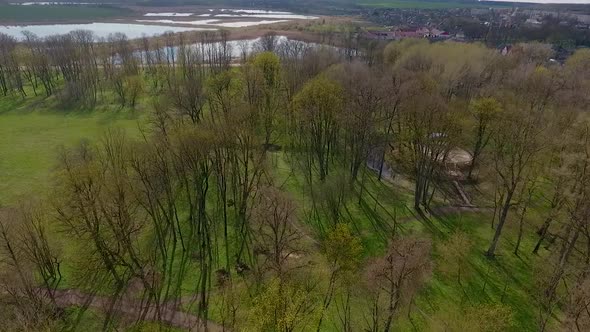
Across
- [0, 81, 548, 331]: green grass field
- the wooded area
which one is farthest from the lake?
the wooded area

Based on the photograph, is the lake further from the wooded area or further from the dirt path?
the dirt path

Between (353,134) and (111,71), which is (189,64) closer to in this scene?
(111,71)

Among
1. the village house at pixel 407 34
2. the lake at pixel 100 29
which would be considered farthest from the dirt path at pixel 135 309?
the lake at pixel 100 29

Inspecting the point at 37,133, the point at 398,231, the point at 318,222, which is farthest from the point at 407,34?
the point at 318,222

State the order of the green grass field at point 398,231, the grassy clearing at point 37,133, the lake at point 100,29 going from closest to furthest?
the green grass field at point 398,231 → the grassy clearing at point 37,133 → the lake at point 100,29

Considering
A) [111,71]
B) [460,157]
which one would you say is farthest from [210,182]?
[111,71]

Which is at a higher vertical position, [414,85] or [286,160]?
[414,85]

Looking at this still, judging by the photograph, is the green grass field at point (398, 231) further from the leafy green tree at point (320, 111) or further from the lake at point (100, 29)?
the lake at point (100, 29)
